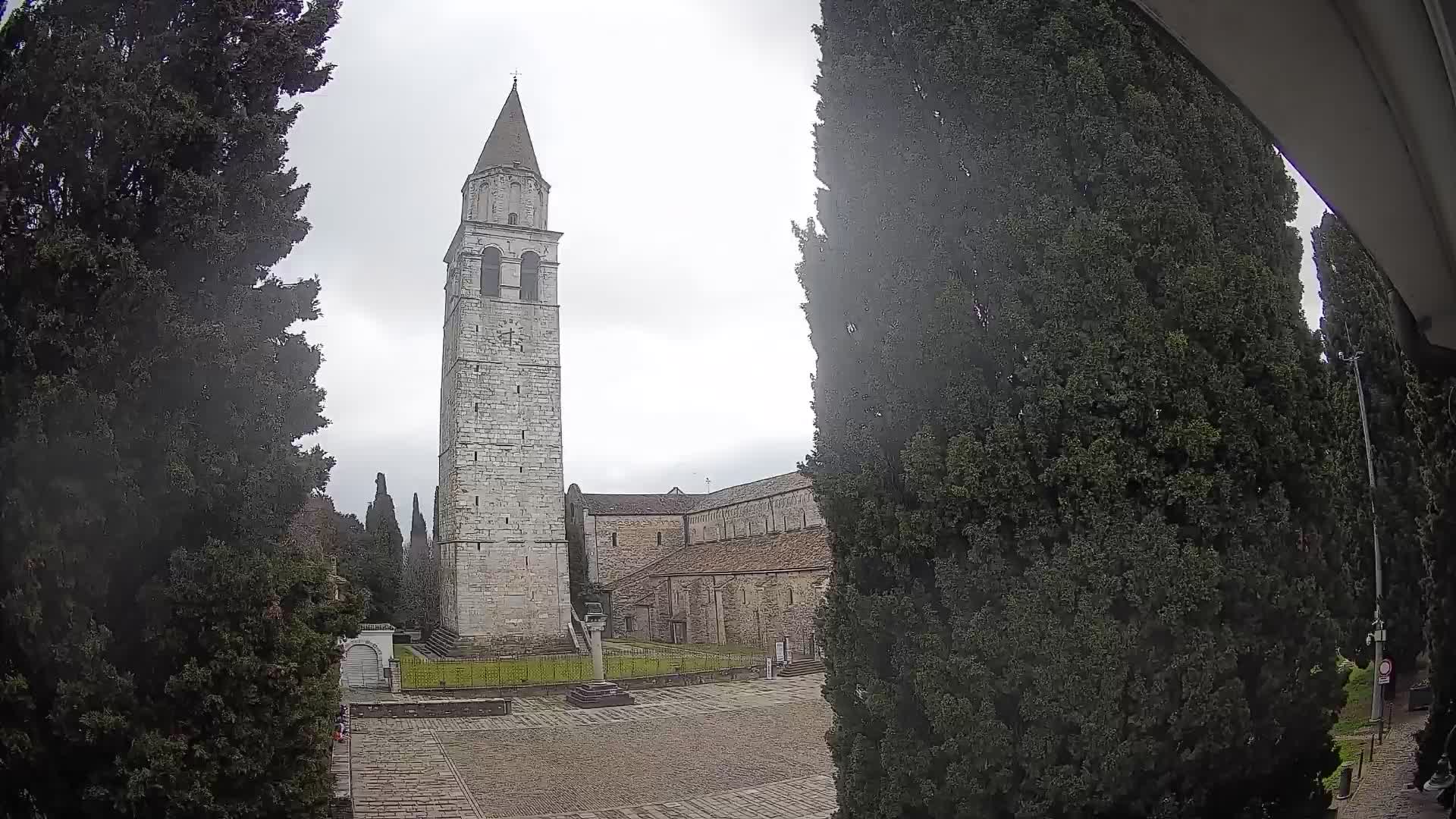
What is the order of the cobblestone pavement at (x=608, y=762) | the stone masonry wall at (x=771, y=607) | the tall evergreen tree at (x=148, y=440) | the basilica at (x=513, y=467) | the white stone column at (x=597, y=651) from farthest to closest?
the basilica at (x=513, y=467) → the stone masonry wall at (x=771, y=607) → the white stone column at (x=597, y=651) → the cobblestone pavement at (x=608, y=762) → the tall evergreen tree at (x=148, y=440)

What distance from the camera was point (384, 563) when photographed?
131ft

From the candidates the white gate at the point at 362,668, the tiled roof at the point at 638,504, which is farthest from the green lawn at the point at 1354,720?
the tiled roof at the point at 638,504

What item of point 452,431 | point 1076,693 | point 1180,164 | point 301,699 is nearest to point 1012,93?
point 1180,164

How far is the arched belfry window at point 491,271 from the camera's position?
108ft

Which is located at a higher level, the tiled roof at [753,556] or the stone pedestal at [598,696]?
Result: the tiled roof at [753,556]

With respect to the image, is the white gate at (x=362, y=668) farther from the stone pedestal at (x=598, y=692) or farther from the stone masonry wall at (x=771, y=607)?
the stone masonry wall at (x=771, y=607)

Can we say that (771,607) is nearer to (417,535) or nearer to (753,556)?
(753,556)

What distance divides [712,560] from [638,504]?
460 inches

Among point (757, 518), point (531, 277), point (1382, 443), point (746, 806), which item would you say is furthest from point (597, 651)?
point (757, 518)

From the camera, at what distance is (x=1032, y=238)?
195 inches

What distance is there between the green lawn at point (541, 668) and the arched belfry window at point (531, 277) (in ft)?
44.8

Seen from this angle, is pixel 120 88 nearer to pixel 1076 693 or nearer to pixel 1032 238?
pixel 1032 238

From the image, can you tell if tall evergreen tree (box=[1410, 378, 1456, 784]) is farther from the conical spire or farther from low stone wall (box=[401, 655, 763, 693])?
the conical spire

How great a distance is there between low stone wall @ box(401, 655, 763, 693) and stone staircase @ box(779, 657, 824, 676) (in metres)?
1.12
